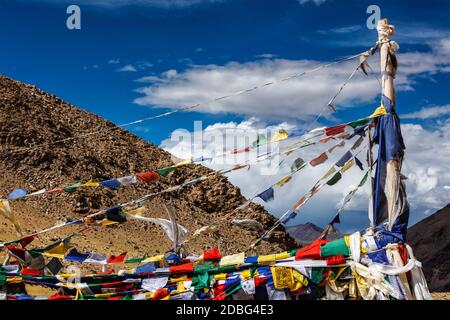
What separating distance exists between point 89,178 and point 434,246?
61.4ft

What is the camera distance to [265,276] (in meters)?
9.94

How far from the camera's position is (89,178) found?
39562 millimetres

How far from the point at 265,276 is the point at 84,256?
11.7 ft

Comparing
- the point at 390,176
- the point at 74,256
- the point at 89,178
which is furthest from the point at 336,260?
the point at 89,178

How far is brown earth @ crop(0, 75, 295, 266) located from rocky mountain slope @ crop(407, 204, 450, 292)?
7574 millimetres

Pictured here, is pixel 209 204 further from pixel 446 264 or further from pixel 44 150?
pixel 446 264

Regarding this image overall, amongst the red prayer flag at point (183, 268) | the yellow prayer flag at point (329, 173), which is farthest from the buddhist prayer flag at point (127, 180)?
the yellow prayer flag at point (329, 173)

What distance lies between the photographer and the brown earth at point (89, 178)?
1361 inches

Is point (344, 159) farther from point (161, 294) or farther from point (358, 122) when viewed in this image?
point (161, 294)

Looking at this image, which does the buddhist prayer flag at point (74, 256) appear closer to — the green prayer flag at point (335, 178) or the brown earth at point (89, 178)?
the green prayer flag at point (335, 178)

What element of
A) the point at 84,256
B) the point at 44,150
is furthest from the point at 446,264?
the point at 84,256

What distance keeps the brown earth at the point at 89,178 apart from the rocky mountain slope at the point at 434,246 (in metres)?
7.57
